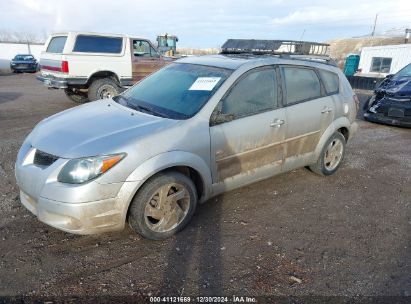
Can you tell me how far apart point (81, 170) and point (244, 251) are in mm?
1608

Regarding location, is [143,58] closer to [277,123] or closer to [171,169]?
[277,123]

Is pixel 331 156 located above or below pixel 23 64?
above

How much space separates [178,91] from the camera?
363 centimetres

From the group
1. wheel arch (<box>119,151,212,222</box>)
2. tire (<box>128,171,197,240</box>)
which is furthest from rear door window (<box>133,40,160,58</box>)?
tire (<box>128,171,197,240</box>)

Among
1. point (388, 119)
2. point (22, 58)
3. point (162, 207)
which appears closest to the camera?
point (162, 207)

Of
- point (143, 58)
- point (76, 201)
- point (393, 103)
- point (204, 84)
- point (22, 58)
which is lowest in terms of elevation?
point (22, 58)

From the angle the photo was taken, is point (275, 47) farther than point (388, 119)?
No

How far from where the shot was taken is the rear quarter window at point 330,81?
4.52 metres

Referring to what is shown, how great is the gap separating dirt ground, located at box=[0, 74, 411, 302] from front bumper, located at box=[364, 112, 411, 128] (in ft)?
14.8

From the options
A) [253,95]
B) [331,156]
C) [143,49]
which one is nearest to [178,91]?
[253,95]

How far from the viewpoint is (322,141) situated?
14.6 feet

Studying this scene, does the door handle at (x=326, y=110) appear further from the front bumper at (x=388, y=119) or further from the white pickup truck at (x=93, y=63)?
the white pickup truck at (x=93, y=63)

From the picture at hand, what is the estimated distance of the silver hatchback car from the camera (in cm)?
272

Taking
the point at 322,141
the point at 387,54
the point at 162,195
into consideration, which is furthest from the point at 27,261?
the point at 387,54
